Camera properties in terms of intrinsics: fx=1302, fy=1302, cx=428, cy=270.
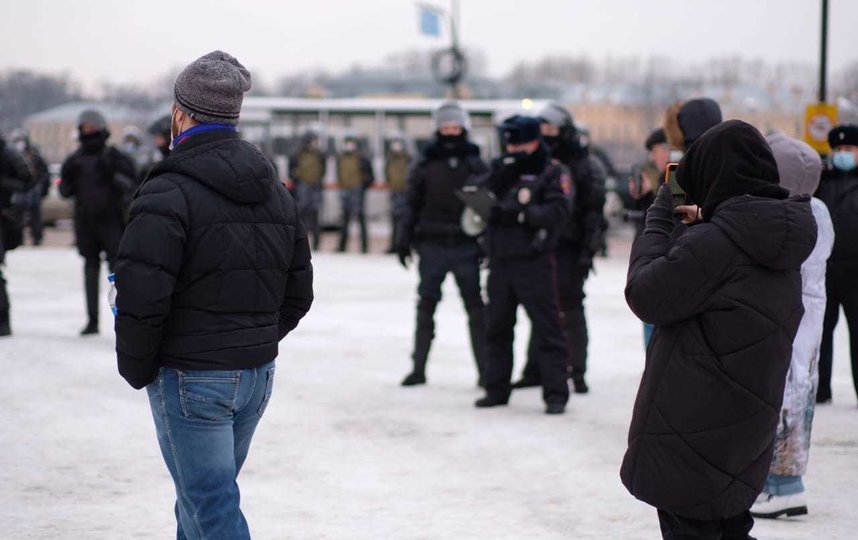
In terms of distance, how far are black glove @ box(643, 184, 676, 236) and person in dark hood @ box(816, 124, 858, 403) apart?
15.1ft

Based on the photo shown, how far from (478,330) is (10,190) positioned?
3.99m

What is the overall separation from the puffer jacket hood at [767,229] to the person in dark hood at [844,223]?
4.68 meters

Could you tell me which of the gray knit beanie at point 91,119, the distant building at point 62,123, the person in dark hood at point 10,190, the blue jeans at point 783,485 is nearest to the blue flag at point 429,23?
the gray knit beanie at point 91,119

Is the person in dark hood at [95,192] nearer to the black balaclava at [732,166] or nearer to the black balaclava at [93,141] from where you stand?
the black balaclava at [93,141]

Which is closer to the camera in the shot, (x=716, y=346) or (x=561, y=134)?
(x=716, y=346)

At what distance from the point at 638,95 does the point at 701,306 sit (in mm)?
122190

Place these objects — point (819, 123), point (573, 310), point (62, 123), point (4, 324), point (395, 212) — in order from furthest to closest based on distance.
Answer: point (62, 123), point (395, 212), point (819, 123), point (4, 324), point (573, 310)

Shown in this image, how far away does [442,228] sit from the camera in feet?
28.8

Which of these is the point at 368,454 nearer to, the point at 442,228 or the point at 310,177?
the point at 442,228

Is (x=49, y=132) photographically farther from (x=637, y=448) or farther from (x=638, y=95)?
(x=637, y=448)

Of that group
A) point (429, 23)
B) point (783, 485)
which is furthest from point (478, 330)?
point (429, 23)

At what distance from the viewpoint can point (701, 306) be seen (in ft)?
11.9

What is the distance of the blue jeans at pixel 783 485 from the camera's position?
5566 mm

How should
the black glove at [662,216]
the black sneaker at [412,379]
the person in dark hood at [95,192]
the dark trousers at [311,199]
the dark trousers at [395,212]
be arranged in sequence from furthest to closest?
the dark trousers at [311,199]
the dark trousers at [395,212]
the person in dark hood at [95,192]
the black sneaker at [412,379]
the black glove at [662,216]
